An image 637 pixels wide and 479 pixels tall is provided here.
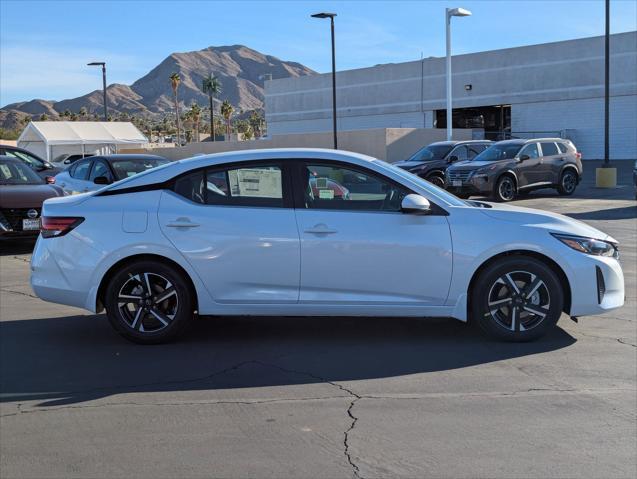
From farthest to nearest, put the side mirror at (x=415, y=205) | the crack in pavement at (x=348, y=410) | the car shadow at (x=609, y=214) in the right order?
the car shadow at (x=609, y=214)
the side mirror at (x=415, y=205)
the crack in pavement at (x=348, y=410)

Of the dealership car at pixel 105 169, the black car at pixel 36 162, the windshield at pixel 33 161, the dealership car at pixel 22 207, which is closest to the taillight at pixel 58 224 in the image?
the dealership car at pixel 22 207

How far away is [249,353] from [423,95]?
49105mm

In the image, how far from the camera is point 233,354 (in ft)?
20.0

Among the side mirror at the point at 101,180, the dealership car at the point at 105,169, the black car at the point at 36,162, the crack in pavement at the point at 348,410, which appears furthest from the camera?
the black car at the point at 36,162

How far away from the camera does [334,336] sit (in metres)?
6.62

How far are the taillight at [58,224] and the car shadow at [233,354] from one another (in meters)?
1.01

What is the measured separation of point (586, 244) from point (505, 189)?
1550 centimetres

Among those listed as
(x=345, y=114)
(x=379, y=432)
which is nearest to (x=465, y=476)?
(x=379, y=432)

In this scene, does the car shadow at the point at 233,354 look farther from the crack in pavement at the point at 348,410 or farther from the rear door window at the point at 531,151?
the rear door window at the point at 531,151

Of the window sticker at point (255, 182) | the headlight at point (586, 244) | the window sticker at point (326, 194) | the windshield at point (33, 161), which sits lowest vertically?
the headlight at point (586, 244)

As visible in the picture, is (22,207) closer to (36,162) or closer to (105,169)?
(105,169)

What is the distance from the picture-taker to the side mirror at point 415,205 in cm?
593

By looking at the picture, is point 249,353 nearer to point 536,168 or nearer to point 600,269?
point 600,269

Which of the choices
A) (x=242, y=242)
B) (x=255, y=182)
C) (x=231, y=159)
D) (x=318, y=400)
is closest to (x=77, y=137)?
(x=231, y=159)
